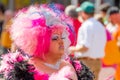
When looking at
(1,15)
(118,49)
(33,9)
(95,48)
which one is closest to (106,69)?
(118,49)

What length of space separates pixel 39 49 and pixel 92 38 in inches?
129

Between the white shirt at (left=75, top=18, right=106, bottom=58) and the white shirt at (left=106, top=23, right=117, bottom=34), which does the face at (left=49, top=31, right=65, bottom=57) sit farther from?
the white shirt at (left=106, top=23, right=117, bottom=34)

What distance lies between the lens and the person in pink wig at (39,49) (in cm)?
398

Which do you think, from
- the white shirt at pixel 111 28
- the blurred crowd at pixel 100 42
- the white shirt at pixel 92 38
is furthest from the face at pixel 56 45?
the white shirt at pixel 111 28

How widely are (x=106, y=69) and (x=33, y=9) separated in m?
4.23

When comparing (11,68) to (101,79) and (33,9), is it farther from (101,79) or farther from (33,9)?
(101,79)

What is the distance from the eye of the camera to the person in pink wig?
398 centimetres

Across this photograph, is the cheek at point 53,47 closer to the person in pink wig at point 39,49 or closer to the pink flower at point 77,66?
the person in pink wig at point 39,49

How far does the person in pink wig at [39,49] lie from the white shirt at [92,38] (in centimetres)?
298

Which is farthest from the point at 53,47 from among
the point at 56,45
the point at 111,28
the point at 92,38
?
the point at 111,28

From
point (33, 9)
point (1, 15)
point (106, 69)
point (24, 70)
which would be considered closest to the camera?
point (24, 70)

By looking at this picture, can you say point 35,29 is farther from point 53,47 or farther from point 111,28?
point 111,28

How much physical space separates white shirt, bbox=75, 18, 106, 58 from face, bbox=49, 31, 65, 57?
120 inches

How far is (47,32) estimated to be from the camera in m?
4.09
